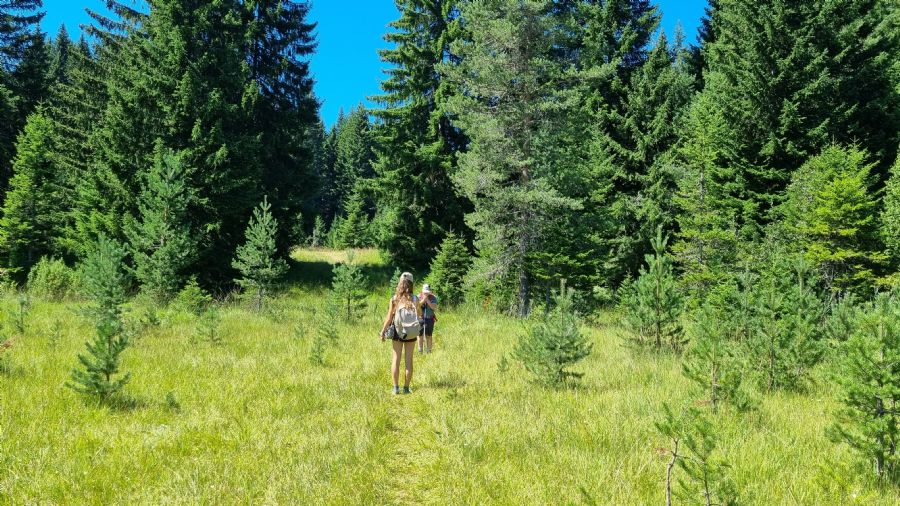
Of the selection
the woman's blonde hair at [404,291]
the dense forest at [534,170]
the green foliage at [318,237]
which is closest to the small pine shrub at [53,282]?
the dense forest at [534,170]

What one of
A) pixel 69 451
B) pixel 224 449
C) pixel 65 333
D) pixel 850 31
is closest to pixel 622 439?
pixel 224 449

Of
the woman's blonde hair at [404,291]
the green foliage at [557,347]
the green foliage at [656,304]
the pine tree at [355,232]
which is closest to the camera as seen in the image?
the green foliage at [557,347]

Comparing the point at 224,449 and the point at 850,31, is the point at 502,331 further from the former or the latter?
the point at 850,31

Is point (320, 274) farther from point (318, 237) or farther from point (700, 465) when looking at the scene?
point (318, 237)

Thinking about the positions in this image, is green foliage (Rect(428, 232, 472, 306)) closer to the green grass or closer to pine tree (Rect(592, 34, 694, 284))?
pine tree (Rect(592, 34, 694, 284))

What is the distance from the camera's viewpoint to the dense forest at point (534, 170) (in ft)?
33.7

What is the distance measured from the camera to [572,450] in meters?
4.32

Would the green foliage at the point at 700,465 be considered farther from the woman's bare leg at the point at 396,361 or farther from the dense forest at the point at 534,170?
the woman's bare leg at the point at 396,361

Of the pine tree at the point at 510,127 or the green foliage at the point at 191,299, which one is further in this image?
the pine tree at the point at 510,127

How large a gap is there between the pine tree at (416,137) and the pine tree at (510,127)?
816cm

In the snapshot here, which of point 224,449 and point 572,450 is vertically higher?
point 572,450

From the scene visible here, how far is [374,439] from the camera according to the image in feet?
16.1

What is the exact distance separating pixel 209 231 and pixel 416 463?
20.6m

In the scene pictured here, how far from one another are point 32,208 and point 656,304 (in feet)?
110
